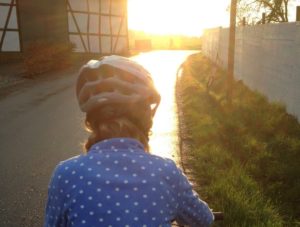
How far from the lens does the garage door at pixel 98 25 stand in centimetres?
2706

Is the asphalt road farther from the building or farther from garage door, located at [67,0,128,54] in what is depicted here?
garage door, located at [67,0,128,54]

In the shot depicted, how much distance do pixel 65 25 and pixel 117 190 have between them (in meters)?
26.0

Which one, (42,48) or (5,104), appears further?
(42,48)

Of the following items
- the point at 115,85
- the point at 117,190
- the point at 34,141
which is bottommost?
the point at 34,141

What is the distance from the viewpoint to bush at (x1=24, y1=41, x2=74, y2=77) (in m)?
18.9

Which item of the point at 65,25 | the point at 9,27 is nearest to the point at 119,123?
the point at 9,27

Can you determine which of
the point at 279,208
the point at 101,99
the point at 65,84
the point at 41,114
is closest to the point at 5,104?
the point at 41,114

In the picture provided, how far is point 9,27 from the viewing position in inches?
904

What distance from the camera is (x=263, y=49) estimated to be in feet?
39.1

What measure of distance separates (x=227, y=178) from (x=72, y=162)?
3.80 meters

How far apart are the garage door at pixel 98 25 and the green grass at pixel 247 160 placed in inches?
693

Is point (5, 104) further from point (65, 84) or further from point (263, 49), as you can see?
point (263, 49)

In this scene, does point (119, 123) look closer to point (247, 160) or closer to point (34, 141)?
point (247, 160)

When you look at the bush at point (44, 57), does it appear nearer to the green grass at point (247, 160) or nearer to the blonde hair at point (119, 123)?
the green grass at point (247, 160)
